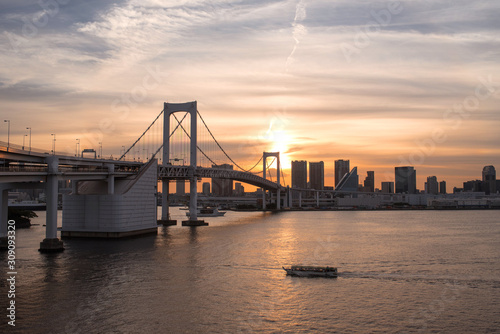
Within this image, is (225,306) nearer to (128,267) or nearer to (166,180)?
(128,267)

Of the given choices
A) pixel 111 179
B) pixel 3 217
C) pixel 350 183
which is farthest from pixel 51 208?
pixel 350 183

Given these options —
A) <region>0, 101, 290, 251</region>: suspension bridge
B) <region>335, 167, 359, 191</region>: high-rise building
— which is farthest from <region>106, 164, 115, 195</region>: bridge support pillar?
<region>335, 167, 359, 191</region>: high-rise building

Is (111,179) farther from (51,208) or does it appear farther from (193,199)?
(193,199)

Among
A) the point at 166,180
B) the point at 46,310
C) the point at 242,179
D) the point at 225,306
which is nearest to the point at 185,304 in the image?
the point at 225,306

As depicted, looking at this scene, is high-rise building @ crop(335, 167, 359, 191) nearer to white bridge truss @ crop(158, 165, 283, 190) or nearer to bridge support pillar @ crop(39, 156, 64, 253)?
white bridge truss @ crop(158, 165, 283, 190)

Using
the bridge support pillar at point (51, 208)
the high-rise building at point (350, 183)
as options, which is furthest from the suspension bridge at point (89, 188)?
the high-rise building at point (350, 183)

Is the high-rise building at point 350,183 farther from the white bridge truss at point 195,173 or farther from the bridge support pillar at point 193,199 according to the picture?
the bridge support pillar at point 193,199
